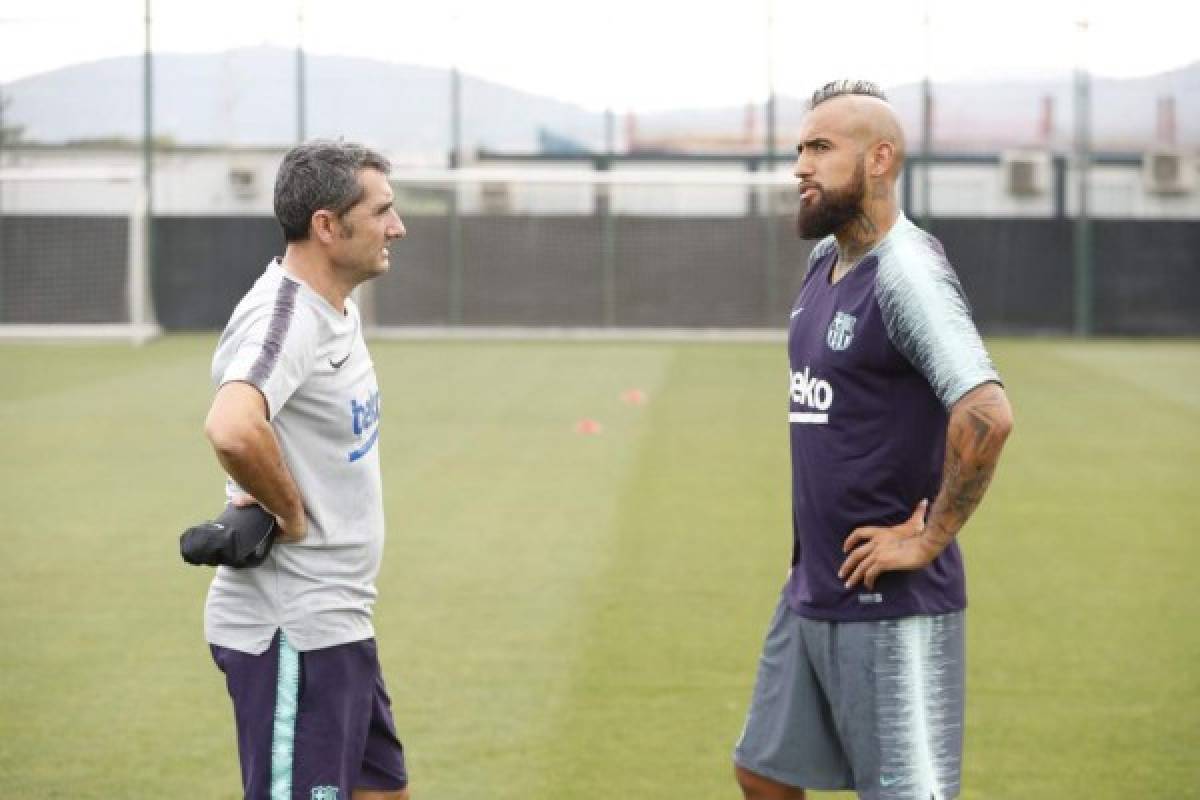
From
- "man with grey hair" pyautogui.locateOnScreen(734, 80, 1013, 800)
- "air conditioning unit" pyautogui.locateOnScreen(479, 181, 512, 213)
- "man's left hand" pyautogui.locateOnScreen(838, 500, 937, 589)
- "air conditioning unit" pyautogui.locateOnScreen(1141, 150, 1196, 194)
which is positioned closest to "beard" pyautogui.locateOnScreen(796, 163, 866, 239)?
"man with grey hair" pyautogui.locateOnScreen(734, 80, 1013, 800)

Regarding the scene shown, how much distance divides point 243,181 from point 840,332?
24.7 metres

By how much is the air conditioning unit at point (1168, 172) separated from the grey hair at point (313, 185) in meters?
24.9

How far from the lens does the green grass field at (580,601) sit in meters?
6.45

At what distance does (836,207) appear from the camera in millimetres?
4199

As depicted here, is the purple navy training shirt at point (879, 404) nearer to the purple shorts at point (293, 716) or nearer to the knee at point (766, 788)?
the knee at point (766, 788)

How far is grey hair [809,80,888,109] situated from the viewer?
14.1ft

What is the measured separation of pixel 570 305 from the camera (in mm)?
26781

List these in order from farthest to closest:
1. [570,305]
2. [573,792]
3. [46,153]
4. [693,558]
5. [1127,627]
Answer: [46,153] → [570,305] → [693,558] → [1127,627] → [573,792]

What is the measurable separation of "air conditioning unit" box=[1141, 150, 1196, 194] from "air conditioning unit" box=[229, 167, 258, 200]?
12717 millimetres

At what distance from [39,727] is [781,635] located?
3400 millimetres

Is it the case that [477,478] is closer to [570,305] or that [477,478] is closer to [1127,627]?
[1127,627]

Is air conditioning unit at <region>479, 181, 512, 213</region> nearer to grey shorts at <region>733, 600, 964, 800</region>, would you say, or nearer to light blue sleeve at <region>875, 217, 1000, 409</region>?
grey shorts at <region>733, 600, 964, 800</region>

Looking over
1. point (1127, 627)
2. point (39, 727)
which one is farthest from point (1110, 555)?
point (39, 727)

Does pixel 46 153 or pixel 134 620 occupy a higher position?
pixel 46 153
